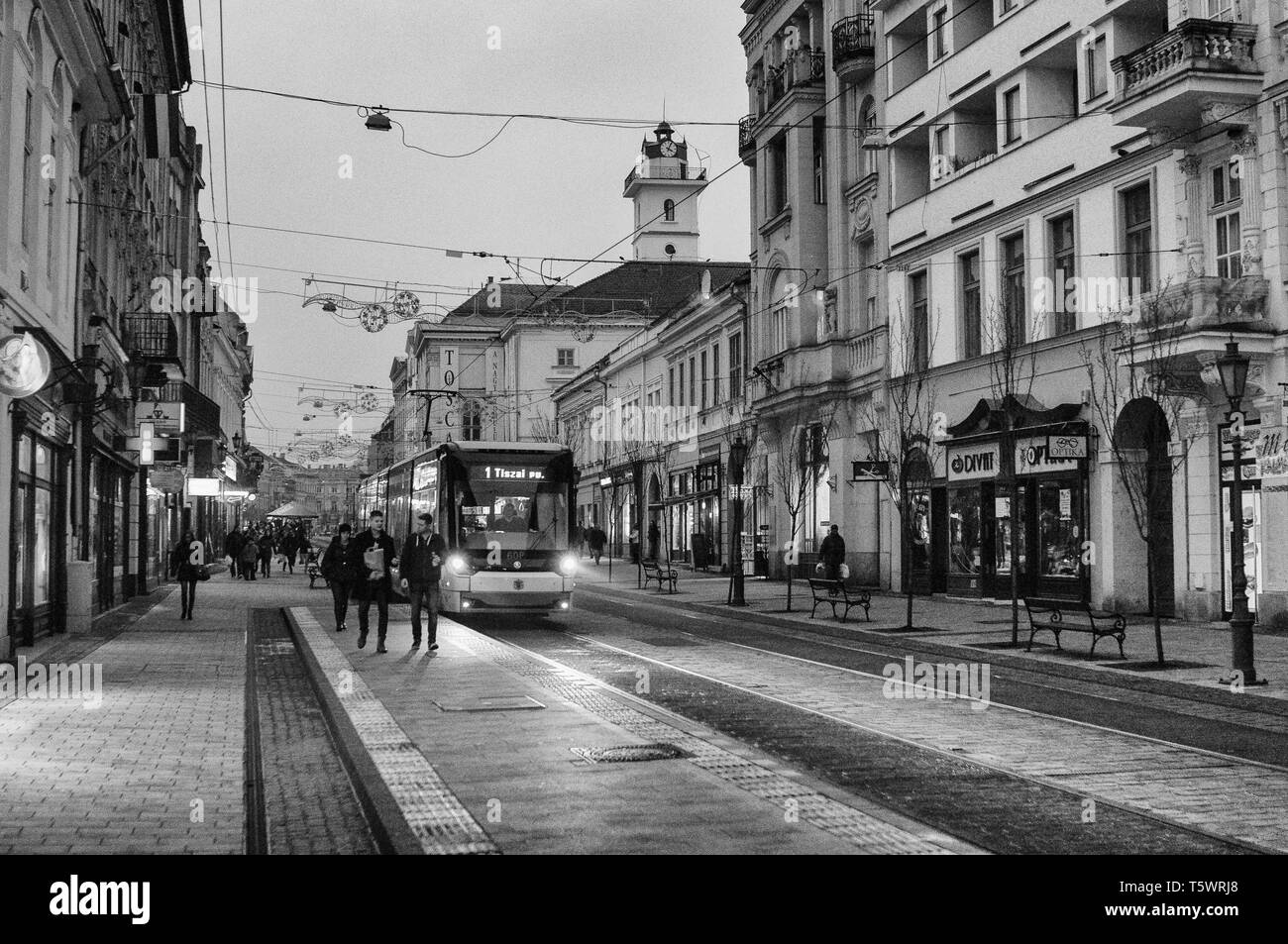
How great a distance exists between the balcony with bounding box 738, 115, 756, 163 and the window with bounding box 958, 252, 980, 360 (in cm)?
1384

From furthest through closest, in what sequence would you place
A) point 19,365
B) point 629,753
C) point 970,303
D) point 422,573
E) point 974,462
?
point 970,303 < point 974,462 < point 422,573 < point 19,365 < point 629,753

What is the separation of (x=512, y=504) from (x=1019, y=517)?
10.8 metres

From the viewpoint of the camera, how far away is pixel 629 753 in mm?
9984

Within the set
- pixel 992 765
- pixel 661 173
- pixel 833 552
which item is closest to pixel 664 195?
pixel 661 173

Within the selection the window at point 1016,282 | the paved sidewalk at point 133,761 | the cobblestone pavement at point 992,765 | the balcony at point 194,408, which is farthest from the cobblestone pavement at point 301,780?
the balcony at point 194,408

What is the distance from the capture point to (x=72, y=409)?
76.5 feet

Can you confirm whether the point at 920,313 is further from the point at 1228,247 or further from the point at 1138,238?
the point at 1228,247

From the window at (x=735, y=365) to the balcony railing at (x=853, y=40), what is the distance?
42.7ft

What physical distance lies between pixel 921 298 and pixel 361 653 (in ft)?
66.8

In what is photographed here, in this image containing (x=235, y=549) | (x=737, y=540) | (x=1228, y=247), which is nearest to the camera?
(x=1228, y=247)

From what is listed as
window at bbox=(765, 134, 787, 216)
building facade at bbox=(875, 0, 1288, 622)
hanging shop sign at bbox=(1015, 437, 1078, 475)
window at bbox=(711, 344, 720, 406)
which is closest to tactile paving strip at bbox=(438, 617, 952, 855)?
building facade at bbox=(875, 0, 1288, 622)

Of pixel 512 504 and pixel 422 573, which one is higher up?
pixel 512 504

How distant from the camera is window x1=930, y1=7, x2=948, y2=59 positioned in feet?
107
